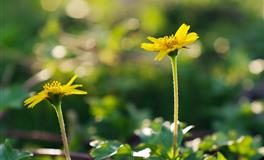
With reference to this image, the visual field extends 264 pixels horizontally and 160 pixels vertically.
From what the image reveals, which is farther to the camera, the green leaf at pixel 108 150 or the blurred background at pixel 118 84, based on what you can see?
the blurred background at pixel 118 84

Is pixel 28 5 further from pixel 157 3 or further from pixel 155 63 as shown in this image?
pixel 155 63

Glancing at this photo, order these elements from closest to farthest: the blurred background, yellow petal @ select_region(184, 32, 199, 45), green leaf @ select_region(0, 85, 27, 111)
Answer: yellow petal @ select_region(184, 32, 199, 45)
green leaf @ select_region(0, 85, 27, 111)
the blurred background

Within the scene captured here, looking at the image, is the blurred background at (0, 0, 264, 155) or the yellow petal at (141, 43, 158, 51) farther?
the blurred background at (0, 0, 264, 155)

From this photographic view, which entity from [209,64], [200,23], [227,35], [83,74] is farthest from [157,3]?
[83,74]

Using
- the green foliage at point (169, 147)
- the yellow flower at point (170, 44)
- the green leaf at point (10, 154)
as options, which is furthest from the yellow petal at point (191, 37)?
the green leaf at point (10, 154)

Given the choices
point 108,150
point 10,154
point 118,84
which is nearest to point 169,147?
point 108,150

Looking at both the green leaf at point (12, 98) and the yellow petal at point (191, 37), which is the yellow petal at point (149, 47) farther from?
the green leaf at point (12, 98)

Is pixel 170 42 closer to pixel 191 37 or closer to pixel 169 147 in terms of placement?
pixel 191 37

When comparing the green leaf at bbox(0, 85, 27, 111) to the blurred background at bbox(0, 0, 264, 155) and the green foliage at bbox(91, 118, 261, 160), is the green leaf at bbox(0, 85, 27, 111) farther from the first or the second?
the green foliage at bbox(91, 118, 261, 160)

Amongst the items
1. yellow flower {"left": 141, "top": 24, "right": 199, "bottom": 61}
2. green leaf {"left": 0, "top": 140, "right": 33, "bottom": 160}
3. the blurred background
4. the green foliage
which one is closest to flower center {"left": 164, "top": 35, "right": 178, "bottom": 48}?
yellow flower {"left": 141, "top": 24, "right": 199, "bottom": 61}

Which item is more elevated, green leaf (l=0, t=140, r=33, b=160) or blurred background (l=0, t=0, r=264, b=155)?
blurred background (l=0, t=0, r=264, b=155)

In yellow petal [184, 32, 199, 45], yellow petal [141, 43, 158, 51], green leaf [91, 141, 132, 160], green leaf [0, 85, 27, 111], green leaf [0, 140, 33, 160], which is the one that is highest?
green leaf [0, 85, 27, 111]
